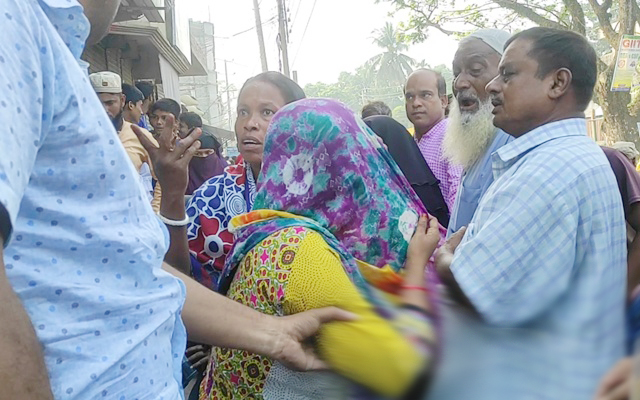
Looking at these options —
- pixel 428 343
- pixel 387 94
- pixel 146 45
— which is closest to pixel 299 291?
pixel 428 343

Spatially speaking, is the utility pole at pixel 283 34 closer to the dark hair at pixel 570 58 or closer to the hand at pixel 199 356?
the dark hair at pixel 570 58

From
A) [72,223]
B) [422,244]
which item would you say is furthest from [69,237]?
[422,244]

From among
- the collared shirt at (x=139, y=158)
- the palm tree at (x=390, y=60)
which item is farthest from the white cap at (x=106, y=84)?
the palm tree at (x=390, y=60)

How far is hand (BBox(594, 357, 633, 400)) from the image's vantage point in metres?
0.40

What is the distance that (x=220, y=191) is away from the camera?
2367 millimetres

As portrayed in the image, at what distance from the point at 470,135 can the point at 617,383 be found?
2.80 m

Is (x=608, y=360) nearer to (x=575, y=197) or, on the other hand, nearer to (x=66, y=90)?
(x=66, y=90)

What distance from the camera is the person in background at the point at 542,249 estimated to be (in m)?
0.42

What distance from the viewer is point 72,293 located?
0.89m

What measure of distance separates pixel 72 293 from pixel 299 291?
669mm

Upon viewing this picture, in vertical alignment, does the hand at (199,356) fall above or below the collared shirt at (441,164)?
below

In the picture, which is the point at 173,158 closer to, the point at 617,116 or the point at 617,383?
the point at 617,383

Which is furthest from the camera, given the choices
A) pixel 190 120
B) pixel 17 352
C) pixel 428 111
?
pixel 190 120

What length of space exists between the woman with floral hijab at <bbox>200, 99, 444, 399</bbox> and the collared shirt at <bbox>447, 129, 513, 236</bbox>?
34.4 inches
